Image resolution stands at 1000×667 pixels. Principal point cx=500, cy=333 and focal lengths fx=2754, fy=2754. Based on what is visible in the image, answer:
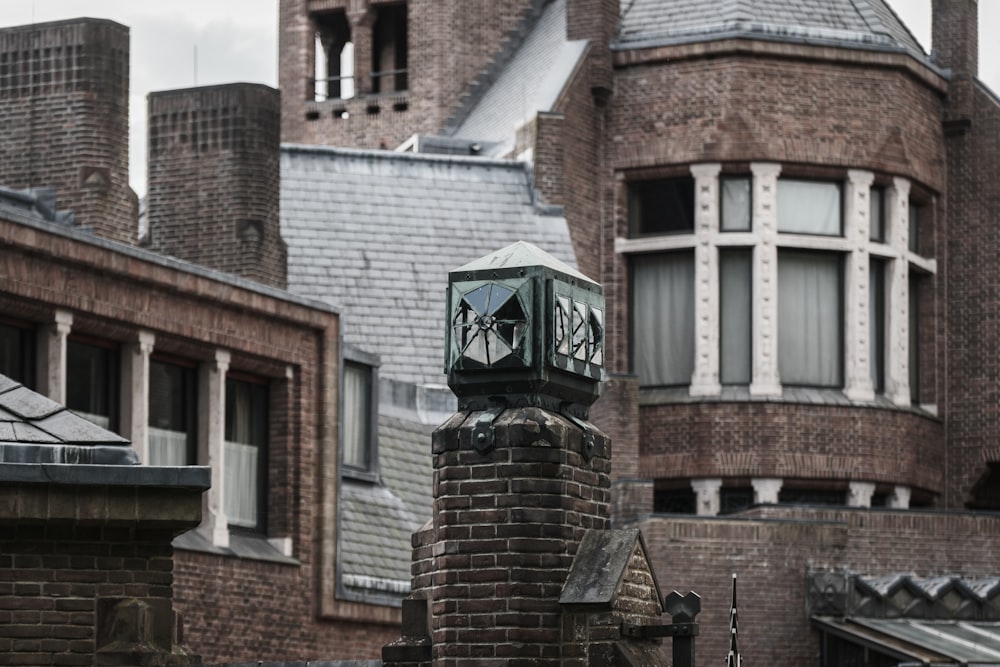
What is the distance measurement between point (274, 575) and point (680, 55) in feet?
45.1

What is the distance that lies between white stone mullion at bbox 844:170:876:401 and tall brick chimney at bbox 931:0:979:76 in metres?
3.34

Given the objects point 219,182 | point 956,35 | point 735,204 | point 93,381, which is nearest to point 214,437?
point 93,381

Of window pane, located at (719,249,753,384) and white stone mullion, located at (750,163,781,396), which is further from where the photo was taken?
window pane, located at (719,249,753,384)

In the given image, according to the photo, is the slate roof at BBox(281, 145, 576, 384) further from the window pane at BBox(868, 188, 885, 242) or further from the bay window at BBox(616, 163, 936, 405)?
the window pane at BBox(868, 188, 885, 242)

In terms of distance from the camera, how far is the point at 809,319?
133 ft

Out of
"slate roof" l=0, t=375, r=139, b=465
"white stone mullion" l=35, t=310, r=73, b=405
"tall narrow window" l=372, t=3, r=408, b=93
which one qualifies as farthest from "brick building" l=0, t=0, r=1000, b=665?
→ "slate roof" l=0, t=375, r=139, b=465

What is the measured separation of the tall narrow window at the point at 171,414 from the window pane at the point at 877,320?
47.9ft

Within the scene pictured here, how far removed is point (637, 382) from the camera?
1470 inches

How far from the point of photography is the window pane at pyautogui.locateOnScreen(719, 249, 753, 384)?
4012cm

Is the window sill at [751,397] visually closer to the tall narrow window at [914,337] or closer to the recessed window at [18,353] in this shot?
the tall narrow window at [914,337]

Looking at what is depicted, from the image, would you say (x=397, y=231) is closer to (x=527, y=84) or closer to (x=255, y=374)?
(x=527, y=84)

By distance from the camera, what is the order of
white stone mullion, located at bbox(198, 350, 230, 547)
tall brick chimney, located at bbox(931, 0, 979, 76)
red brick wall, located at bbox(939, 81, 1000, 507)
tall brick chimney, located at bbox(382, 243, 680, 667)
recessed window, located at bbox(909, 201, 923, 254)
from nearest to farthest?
tall brick chimney, located at bbox(382, 243, 680, 667) < white stone mullion, located at bbox(198, 350, 230, 547) < recessed window, located at bbox(909, 201, 923, 254) < red brick wall, located at bbox(939, 81, 1000, 507) < tall brick chimney, located at bbox(931, 0, 979, 76)

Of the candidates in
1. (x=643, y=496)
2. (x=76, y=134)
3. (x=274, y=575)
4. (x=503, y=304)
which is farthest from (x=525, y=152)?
(x=503, y=304)

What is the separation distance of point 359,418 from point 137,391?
489 cm
